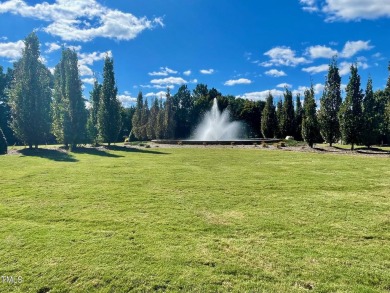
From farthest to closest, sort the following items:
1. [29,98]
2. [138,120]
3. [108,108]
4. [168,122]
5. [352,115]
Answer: [138,120], [168,122], [108,108], [352,115], [29,98]

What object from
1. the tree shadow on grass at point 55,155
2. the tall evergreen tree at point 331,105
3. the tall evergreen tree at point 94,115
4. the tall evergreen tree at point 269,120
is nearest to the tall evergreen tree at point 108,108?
the tall evergreen tree at point 94,115

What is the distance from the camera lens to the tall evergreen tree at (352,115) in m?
25.5

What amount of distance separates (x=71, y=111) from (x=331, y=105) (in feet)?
89.1

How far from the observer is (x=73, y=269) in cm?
405

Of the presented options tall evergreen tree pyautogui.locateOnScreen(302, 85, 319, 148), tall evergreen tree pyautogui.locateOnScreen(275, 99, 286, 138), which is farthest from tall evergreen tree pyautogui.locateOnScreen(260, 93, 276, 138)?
tall evergreen tree pyautogui.locateOnScreen(302, 85, 319, 148)

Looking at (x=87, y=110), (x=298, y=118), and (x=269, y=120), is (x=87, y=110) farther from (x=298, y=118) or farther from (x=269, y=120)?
(x=298, y=118)

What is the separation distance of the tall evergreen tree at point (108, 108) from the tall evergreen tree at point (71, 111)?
2429mm

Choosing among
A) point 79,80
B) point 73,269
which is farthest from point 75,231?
point 79,80

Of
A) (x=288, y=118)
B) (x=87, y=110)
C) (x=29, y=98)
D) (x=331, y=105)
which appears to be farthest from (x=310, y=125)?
(x=29, y=98)

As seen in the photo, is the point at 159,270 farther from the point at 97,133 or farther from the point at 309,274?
the point at 97,133

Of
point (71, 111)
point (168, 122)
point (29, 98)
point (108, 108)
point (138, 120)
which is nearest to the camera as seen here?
point (29, 98)

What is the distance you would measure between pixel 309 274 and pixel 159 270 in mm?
2207

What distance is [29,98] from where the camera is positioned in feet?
77.8

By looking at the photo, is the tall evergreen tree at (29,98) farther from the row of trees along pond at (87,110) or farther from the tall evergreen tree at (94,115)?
the tall evergreen tree at (94,115)
